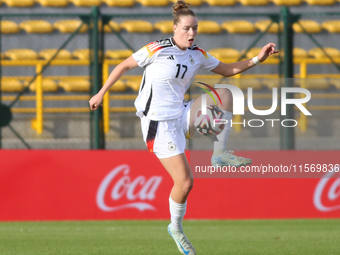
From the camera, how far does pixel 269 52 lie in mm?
5242

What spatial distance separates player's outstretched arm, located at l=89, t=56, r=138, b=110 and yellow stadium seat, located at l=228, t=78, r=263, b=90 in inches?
194

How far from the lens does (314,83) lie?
33.6 ft

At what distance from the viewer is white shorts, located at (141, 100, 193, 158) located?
5055 millimetres

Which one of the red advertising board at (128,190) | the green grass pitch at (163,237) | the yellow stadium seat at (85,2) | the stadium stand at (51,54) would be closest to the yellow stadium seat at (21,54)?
the stadium stand at (51,54)

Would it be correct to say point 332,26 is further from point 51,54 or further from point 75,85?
point 51,54

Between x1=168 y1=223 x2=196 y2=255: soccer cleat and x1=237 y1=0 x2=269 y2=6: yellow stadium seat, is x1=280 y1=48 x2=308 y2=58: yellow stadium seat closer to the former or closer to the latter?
x1=237 y1=0 x2=269 y2=6: yellow stadium seat

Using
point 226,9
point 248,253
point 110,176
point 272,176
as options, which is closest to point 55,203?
point 110,176

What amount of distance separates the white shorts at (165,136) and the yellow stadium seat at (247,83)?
15.6 ft

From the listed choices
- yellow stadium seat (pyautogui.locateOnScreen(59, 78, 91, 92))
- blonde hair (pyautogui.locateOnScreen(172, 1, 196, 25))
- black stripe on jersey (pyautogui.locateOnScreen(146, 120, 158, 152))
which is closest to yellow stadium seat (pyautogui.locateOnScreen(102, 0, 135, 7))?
yellow stadium seat (pyautogui.locateOnScreen(59, 78, 91, 92))

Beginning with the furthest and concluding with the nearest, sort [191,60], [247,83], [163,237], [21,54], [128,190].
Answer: [21,54]
[247,83]
[128,190]
[163,237]
[191,60]

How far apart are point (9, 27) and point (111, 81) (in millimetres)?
7756

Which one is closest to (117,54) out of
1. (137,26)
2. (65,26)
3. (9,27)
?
(137,26)

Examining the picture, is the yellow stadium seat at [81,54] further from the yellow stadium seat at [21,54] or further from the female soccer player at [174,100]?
the female soccer player at [174,100]

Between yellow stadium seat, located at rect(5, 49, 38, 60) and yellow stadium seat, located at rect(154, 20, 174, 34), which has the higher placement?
yellow stadium seat, located at rect(154, 20, 174, 34)
